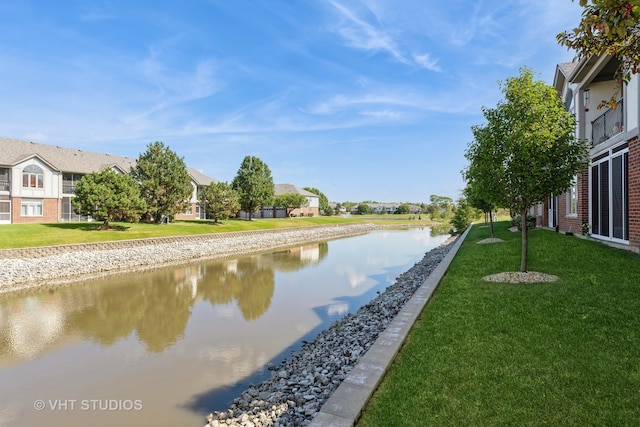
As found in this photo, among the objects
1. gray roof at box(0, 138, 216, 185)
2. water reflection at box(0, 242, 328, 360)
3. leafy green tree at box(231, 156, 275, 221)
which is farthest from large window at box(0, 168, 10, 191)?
leafy green tree at box(231, 156, 275, 221)

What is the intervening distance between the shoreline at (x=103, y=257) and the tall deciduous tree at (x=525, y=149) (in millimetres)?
15897

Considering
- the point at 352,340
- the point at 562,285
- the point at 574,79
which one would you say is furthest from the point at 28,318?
the point at 574,79

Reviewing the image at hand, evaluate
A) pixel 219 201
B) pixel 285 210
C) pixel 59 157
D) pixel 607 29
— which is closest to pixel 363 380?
pixel 607 29

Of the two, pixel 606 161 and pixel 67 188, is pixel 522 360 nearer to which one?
pixel 606 161

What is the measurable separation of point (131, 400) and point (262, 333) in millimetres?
3697

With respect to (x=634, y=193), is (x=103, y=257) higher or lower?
lower

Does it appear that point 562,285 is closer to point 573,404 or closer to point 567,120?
point 567,120

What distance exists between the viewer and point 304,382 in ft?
17.7

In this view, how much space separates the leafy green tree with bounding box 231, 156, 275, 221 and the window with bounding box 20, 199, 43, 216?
19820mm

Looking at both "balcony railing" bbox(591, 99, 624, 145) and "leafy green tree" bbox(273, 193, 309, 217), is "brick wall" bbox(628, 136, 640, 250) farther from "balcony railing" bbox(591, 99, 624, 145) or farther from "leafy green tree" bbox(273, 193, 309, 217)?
"leafy green tree" bbox(273, 193, 309, 217)

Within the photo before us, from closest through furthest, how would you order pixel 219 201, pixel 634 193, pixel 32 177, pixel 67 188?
pixel 634 193, pixel 32 177, pixel 67 188, pixel 219 201

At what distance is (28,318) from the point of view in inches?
411

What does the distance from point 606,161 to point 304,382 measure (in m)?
12.9

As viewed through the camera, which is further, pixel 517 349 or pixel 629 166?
pixel 629 166
